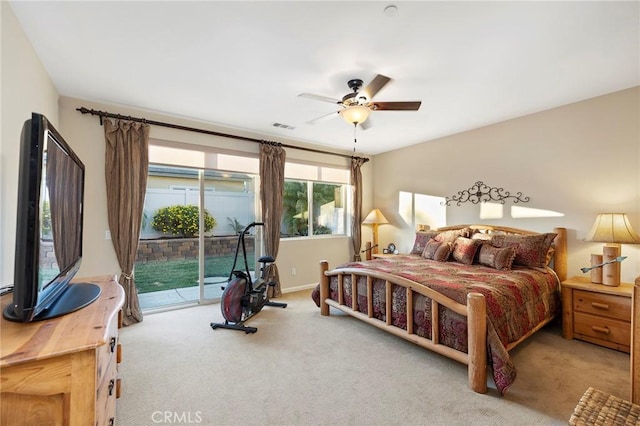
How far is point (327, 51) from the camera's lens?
2.41 meters

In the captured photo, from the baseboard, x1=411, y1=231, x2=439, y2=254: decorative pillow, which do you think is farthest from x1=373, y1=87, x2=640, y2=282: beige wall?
the baseboard

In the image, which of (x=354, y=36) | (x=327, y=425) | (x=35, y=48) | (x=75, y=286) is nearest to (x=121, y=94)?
(x=35, y=48)

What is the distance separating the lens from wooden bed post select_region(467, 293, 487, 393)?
7.16 ft

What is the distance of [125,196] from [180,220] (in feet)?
2.52

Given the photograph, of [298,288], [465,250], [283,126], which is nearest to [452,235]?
[465,250]

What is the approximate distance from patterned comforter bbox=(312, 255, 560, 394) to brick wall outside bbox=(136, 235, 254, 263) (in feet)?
5.89

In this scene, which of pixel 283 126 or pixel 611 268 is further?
pixel 283 126

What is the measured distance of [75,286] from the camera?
1826 mm

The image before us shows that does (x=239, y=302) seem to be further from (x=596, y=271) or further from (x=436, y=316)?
Answer: (x=596, y=271)

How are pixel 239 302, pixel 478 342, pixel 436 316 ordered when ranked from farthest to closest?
pixel 239 302 < pixel 436 316 < pixel 478 342

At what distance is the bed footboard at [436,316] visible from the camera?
7.18 ft

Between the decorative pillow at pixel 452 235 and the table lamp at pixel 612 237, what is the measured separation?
55.1 inches

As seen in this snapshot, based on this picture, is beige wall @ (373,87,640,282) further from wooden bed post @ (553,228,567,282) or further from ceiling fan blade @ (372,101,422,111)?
ceiling fan blade @ (372,101,422,111)

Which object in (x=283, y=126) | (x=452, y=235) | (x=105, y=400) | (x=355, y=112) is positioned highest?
(x=283, y=126)
